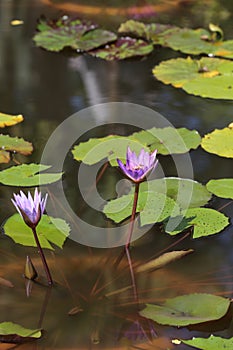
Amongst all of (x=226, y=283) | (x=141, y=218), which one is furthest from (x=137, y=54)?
(x=226, y=283)

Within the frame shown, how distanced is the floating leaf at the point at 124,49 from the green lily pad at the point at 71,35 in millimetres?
25

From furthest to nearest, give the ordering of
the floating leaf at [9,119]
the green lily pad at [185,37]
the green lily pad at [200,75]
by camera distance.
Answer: the green lily pad at [185,37] → the green lily pad at [200,75] → the floating leaf at [9,119]

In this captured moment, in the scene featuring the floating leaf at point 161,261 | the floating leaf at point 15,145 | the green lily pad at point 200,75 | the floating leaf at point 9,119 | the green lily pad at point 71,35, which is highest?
the floating leaf at point 161,261

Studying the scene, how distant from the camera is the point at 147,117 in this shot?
2.01 m

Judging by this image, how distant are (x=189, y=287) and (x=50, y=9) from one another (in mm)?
1927

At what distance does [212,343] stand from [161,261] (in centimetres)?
26

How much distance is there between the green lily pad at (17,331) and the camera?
1.20 metres

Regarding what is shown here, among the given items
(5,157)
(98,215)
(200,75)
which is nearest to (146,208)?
(98,215)

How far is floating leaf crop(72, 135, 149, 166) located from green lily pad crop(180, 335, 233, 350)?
639mm

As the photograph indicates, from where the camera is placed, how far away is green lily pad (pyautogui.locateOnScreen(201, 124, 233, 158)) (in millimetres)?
1767

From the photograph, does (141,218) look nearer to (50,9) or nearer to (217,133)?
(217,133)

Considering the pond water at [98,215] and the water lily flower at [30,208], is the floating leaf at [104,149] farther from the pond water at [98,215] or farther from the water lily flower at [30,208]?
the water lily flower at [30,208]

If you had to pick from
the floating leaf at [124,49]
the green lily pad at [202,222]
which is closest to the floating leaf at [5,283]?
the green lily pad at [202,222]

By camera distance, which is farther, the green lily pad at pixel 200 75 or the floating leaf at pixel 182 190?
the green lily pad at pixel 200 75
